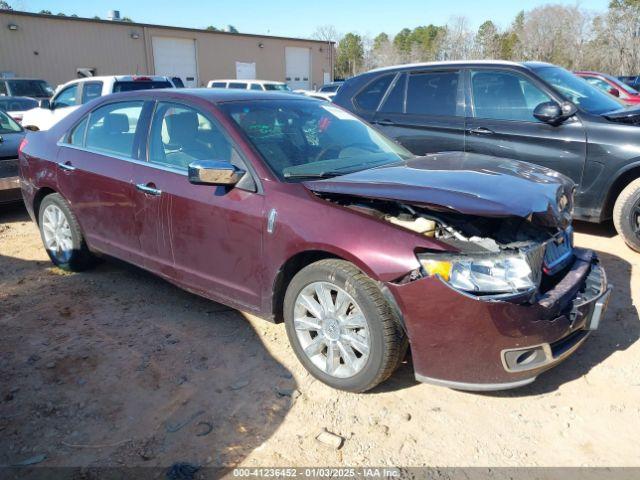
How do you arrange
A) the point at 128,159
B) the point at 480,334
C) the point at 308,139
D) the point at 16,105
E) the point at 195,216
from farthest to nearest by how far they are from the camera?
the point at 16,105, the point at 128,159, the point at 308,139, the point at 195,216, the point at 480,334

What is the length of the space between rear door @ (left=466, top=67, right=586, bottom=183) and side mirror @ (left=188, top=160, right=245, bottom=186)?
3.43m

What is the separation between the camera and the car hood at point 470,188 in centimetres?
267

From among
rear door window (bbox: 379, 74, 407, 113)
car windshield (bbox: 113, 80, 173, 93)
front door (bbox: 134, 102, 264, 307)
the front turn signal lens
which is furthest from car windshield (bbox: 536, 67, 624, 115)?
car windshield (bbox: 113, 80, 173, 93)

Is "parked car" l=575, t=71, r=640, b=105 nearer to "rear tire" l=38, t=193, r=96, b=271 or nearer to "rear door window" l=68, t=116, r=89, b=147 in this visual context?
"rear door window" l=68, t=116, r=89, b=147

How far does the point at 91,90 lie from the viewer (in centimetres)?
1070

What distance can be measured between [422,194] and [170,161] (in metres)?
1.93

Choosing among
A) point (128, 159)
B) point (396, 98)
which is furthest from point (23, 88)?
point (128, 159)

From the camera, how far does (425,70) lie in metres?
6.18

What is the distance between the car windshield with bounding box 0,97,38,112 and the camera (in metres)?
13.5

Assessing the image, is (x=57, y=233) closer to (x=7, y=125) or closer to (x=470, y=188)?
(x=470, y=188)

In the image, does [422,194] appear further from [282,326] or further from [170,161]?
[170,161]

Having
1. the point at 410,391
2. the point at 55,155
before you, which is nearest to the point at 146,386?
the point at 410,391

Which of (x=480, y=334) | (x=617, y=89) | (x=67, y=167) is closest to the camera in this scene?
(x=480, y=334)

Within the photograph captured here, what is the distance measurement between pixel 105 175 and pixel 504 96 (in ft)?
13.6
